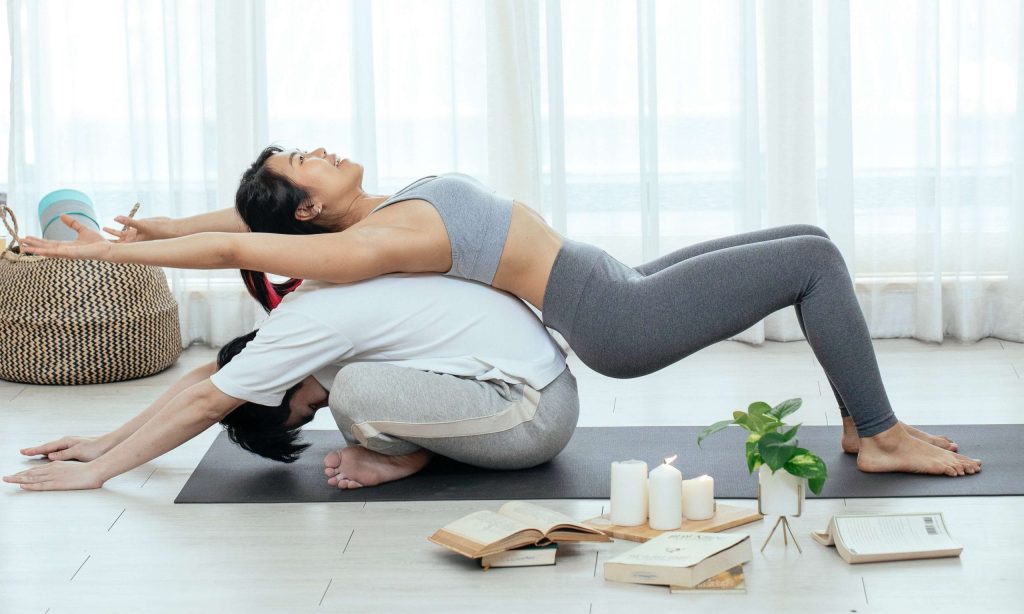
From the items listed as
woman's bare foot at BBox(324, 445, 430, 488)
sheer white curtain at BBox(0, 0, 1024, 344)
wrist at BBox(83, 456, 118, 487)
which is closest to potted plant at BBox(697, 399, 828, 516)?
woman's bare foot at BBox(324, 445, 430, 488)

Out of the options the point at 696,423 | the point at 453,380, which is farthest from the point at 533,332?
the point at 696,423

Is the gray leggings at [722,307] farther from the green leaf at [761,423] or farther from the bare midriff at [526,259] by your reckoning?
the green leaf at [761,423]

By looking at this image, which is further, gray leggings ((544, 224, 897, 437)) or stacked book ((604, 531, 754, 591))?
gray leggings ((544, 224, 897, 437))

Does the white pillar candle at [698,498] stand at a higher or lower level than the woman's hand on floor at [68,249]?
lower

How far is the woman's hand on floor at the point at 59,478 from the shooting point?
253cm

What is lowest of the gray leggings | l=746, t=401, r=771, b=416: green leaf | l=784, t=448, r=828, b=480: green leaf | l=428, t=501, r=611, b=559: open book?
l=428, t=501, r=611, b=559: open book

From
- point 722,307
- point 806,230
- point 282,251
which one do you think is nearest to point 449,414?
point 282,251

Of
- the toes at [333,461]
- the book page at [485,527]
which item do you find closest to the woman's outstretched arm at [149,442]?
the toes at [333,461]

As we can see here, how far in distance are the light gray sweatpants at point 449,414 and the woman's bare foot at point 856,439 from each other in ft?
1.92

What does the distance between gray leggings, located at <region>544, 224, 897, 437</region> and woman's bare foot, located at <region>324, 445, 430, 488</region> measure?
42 cm

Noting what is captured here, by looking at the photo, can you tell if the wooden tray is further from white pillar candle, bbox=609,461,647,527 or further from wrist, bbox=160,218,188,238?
wrist, bbox=160,218,188,238

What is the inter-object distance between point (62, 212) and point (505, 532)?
1.99 m

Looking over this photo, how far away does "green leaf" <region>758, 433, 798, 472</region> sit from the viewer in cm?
200

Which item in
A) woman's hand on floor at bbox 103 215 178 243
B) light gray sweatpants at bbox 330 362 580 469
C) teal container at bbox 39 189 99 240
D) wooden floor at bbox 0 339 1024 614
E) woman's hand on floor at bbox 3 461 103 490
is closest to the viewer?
wooden floor at bbox 0 339 1024 614
